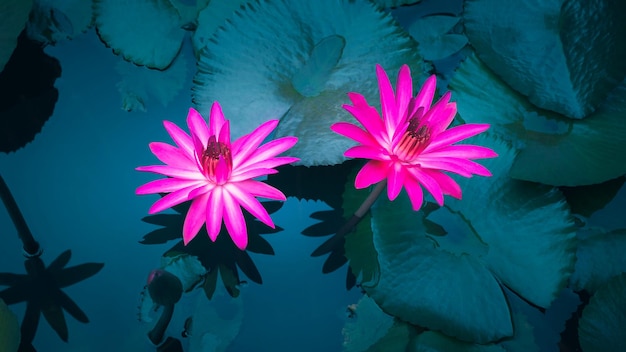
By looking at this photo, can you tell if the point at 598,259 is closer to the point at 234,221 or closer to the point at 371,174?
the point at 371,174

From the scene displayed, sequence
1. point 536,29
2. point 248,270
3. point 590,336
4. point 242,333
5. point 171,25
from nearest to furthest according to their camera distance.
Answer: point 590,336 < point 242,333 < point 248,270 < point 536,29 < point 171,25

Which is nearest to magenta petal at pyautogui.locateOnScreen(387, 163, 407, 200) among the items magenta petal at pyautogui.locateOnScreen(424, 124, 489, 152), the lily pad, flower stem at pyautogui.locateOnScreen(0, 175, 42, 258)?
magenta petal at pyautogui.locateOnScreen(424, 124, 489, 152)

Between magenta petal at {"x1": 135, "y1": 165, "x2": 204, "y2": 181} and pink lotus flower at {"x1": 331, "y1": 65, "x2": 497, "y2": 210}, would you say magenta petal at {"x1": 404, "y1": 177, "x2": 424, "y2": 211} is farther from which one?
magenta petal at {"x1": 135, "y1": 165, "x2": 204, "y2": 181}

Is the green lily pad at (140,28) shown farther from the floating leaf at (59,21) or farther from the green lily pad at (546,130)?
the green lily pad at (546,130)

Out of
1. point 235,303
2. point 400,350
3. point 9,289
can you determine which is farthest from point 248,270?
point 9,289

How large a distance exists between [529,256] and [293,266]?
2.40ft

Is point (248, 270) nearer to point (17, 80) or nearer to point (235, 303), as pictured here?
point (235, 303)

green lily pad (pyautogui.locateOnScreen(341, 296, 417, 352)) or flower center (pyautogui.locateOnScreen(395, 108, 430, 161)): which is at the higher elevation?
flower center (pyautogui.locateOnScreen(395, 108, 430, 161))

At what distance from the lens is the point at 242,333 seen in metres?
1.48

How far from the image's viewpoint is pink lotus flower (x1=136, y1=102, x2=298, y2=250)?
1249 millimetres

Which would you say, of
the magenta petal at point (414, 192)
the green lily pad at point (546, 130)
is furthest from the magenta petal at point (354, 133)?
the green lily pad at point (546, 130)

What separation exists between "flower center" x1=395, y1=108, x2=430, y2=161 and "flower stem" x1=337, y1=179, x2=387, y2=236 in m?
0.17

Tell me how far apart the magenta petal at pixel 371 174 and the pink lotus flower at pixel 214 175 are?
0.21m

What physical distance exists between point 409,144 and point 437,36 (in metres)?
0.97
